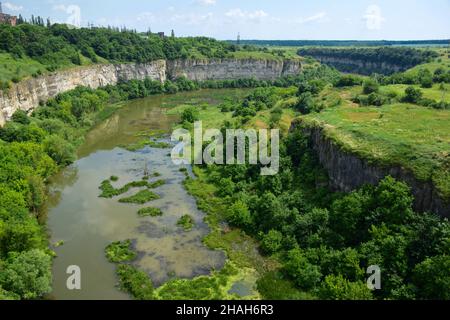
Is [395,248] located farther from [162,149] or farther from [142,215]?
[162,149]

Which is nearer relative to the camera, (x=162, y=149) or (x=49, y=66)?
(x=162, y=149)

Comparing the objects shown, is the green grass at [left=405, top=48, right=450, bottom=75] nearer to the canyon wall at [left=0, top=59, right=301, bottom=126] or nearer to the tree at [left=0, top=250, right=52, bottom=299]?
the canyon wall at [left=0, top=59, right=301, bottom=126]

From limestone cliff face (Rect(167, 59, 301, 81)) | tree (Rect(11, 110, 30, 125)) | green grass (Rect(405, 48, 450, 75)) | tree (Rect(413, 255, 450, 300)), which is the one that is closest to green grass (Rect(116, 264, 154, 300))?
tree (Rect(413, 255, 450, 300))

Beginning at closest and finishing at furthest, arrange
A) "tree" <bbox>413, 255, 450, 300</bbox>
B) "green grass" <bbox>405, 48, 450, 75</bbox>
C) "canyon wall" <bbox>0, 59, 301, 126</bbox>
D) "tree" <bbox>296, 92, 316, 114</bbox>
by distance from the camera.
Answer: "tree" <bbox>413, 255, 450, 300</bbox>, "tree" <bbox>296, 92, 316, 114</bbox>, "canyon wall" <bbox>0, 59, 301, 126</bbox>, "green grass" <bbox>405, 48, 450, 75</bbox>

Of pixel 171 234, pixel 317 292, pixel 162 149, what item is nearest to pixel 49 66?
pixel 162 149

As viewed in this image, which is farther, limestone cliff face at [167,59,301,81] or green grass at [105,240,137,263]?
limestone cliff face at [167,59,301,81]
